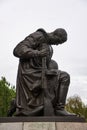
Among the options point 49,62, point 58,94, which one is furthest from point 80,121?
point 49,62

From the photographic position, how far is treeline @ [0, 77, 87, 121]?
41.0 metres

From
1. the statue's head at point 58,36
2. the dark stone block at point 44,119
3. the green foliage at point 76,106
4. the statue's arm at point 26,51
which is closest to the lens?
the dark stone block at point 44,119

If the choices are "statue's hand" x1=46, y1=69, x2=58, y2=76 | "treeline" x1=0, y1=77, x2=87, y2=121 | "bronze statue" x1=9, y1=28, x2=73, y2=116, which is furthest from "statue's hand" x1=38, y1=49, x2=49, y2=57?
"treeline" x1=0, y1=77, x2=87, y2=121

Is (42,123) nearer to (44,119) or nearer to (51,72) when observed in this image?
(44,119)

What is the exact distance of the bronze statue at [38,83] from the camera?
1310 cm

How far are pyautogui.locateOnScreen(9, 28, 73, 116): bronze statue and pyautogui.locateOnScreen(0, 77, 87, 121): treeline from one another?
25.5 metres

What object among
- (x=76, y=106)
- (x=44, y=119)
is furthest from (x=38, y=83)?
(x=76, y=106)

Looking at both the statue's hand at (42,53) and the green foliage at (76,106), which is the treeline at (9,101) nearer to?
the green foliage at (76,106)

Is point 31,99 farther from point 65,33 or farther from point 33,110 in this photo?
point 65,33

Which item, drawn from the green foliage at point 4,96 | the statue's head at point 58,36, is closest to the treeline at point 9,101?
the green foliage at point 4,96

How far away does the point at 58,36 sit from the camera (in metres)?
14.2

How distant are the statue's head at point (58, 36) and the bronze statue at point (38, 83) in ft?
1.13

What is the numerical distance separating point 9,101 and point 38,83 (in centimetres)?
2820

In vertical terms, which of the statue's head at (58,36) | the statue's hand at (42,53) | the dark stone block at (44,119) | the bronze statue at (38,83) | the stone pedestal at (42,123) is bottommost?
the stone pedestal at (42,123)
